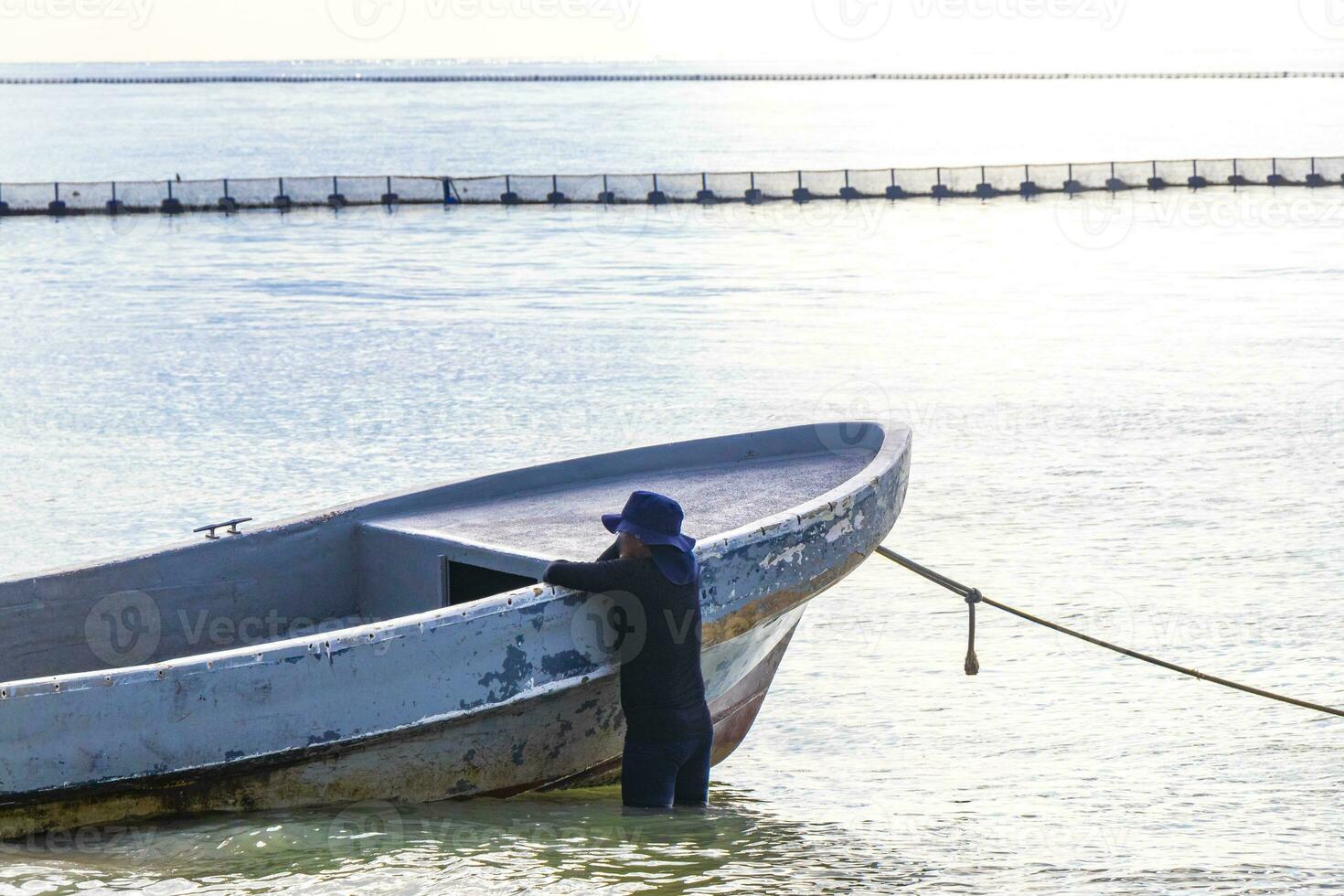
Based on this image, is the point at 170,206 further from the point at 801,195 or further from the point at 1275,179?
the point at 1275,179

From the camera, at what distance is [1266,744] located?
11547 mm

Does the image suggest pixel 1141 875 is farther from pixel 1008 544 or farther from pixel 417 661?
pixel 1008 544

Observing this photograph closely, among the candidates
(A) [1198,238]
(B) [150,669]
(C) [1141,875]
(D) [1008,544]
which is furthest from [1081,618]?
(A) [1198,238]

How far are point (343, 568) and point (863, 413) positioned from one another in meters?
14.7

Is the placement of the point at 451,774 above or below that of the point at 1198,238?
below

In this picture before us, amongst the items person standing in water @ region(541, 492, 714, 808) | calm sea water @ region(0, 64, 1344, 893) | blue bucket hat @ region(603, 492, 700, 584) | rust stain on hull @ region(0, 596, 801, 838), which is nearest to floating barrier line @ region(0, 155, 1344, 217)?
calm sea water @ region(0, 64, 1344, 893)

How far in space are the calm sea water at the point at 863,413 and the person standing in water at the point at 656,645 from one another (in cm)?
37

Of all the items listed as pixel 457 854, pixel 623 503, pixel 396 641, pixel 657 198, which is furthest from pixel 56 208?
pixel 396 641

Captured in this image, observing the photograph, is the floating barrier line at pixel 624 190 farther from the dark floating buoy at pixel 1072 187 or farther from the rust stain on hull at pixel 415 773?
the rust stain on hull at pixel 415 773

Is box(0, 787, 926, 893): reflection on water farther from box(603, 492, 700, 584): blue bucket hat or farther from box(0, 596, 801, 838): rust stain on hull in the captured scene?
box(603, 492, 700, 584): blue bucket hat

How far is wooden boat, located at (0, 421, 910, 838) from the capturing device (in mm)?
7695

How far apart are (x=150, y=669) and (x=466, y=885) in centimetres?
188

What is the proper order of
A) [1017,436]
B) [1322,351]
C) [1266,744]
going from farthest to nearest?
[1322,351] < [1017,436] < [1266,744]

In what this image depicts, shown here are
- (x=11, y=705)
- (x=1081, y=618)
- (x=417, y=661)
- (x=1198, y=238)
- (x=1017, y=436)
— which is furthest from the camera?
(x=1198, y=238)
